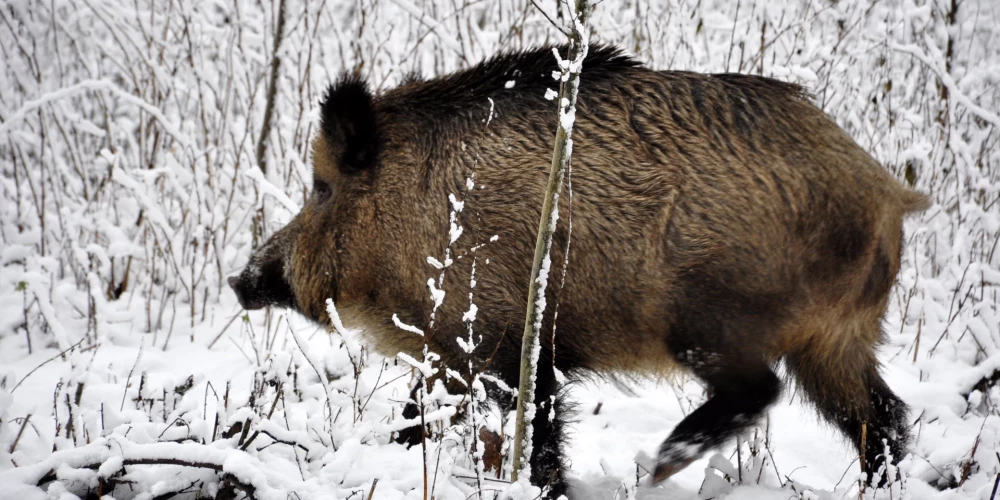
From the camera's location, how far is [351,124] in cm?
299

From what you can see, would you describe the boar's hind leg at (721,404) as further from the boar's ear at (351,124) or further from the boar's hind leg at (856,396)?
the boar's ear at (351,124)

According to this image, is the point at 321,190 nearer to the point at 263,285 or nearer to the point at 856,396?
the point at 263,285

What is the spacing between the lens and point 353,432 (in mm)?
2299

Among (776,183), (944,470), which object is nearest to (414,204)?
(776,183)

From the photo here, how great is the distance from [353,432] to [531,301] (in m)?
0.81

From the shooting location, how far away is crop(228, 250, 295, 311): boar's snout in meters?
3.37

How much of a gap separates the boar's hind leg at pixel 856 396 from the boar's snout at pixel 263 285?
2.12 m

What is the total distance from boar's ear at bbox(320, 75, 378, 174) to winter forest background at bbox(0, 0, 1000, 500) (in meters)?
0.53

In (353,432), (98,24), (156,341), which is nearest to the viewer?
(353,432)

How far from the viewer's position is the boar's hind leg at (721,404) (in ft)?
8.29

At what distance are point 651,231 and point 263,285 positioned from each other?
183 cm

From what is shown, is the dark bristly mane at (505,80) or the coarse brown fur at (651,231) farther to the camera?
the dark bristly mane at (505,80)

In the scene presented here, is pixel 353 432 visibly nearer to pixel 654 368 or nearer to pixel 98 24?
pixel 654 368

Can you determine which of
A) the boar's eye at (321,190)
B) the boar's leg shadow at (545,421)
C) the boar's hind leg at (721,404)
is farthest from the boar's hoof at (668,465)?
the boar's eye at (321,190)
